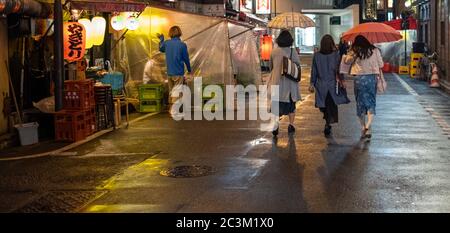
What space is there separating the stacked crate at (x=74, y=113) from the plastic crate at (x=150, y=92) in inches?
Answer: 161

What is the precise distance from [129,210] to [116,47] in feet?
37.0

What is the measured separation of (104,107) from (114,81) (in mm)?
2242

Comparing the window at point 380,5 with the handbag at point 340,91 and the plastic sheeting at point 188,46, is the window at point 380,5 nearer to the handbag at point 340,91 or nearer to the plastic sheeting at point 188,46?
the plastic sheeting at point 188,46

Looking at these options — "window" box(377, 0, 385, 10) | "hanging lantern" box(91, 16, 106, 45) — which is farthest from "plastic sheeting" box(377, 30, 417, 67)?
"hanging lantern" box(91, 16, 106, 45)

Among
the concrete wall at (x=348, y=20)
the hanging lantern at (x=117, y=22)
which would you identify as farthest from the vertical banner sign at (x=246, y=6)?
the hanging lantern at (x=117, y=22)

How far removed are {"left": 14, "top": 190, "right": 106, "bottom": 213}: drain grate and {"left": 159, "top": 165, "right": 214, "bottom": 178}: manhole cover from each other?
132 cm

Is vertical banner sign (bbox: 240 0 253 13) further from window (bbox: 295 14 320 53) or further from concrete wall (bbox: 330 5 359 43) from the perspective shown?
window (bbox: 295 14 320 53)

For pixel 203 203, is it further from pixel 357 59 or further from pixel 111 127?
pixel 111 127

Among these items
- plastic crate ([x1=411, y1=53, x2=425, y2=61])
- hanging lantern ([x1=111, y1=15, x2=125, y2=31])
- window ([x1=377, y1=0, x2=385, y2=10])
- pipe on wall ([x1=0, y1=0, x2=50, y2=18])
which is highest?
window ([x1=377, y1=0, x2=385, y2=10])

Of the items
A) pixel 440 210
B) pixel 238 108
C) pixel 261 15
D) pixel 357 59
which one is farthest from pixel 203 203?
pixel 261 15

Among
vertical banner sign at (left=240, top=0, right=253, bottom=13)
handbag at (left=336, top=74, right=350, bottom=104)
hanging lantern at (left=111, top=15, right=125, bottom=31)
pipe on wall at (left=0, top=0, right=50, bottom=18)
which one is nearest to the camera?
pipe on wall at (left=0, top=0, right=50, bottom=18)

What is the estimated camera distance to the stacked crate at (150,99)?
54.2ft

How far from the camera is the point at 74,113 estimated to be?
1173 cm

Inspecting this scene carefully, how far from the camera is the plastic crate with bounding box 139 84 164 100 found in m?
16.4
